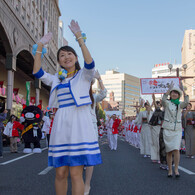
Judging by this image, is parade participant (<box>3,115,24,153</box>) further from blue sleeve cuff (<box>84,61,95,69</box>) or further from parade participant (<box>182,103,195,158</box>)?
blue sleeve cuff (<box>84,61,95,69</box>)

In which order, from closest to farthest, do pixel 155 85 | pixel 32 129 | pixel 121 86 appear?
pixel 32 129, pixel 155 85, pixel 121 86

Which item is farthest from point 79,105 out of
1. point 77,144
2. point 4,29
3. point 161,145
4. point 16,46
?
point 16,46

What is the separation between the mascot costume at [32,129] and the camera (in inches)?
457

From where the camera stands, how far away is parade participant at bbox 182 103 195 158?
1061 centimetres

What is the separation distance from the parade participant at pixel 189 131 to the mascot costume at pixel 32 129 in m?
5.93

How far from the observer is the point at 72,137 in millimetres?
2725

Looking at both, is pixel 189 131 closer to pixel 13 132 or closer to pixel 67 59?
pixel 13 132

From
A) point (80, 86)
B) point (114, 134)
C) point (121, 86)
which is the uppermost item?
point (121, 86)

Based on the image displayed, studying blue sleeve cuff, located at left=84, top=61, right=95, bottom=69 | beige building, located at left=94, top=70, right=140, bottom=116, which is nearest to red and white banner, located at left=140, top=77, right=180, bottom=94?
blue sleeve cuff, located at left=84, top=61, right=95, bottom=69

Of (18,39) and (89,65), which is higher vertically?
(18,39)

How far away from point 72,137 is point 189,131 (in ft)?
29.8

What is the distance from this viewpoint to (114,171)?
6.84 m

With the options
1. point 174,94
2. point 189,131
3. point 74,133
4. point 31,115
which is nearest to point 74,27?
point 74,133

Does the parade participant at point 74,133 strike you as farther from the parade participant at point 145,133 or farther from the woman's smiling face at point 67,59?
the parade participant at point 145,133
